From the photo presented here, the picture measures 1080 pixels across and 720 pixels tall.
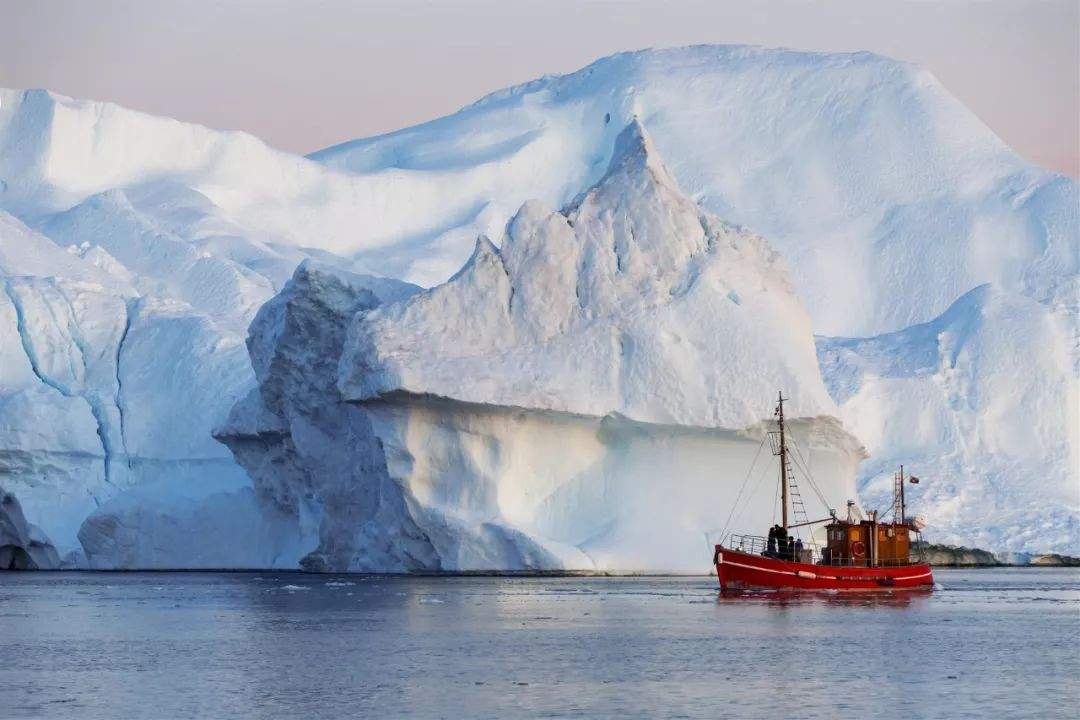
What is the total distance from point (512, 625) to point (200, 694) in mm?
8770

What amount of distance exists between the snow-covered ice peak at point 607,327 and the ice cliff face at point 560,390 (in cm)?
4

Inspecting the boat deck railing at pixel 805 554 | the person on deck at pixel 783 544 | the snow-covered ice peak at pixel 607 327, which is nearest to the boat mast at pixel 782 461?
the person on deck at pixel 783 544

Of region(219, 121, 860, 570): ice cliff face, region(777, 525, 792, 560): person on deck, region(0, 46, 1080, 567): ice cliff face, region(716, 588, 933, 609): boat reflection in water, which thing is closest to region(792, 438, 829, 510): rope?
region(219, 121, 860, 570): ice cliff face

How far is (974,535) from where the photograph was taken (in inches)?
1831

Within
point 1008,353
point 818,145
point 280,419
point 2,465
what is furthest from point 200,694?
point 818,145

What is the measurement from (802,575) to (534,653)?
1231cm

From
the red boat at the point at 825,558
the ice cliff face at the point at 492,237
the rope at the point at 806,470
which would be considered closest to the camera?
the red boat at the point at 825,558

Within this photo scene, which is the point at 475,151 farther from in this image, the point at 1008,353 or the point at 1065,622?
the point at 1065,622

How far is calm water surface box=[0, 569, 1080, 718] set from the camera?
21.1 meters

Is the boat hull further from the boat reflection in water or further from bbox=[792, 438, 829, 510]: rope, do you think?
bbox=[792, 438, 829, 510]: rope

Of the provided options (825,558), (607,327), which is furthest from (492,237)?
(825,558)

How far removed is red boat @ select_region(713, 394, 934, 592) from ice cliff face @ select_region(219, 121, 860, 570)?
138 centimetres

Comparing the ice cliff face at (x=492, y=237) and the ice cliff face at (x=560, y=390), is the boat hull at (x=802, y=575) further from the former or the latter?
the ice cliff face at (x=492, y=237)

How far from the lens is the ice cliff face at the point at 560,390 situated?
126 feet
